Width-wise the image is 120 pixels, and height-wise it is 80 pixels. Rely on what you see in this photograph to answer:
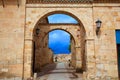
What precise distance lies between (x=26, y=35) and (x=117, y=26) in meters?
5.17

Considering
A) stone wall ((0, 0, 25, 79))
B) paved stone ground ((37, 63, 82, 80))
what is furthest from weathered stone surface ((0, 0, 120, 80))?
paved stone ground ((37, 63, 82, 80))

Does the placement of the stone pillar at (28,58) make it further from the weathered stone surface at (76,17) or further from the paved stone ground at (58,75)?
the paved stone ground at (58,75)

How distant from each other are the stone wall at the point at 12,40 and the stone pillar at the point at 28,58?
0.23 m

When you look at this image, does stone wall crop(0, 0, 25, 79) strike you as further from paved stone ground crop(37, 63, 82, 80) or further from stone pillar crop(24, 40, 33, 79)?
paved stone ground crop(37, 63, 82, 80)

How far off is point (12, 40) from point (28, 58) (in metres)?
1.34

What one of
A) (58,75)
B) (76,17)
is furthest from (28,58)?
(76,17)

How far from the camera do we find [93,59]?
10359 millimetres

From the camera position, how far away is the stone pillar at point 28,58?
10.2m

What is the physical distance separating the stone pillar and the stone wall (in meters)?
0.23

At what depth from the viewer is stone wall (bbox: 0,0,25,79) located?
10.1 meters

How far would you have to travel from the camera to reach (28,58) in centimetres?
1039

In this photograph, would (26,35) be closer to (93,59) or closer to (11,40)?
(11,40)

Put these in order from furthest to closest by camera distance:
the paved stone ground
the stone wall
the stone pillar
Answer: the paved stone ground < the stone pillar < the stone wall

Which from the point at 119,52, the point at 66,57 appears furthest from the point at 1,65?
the point at 66,57
